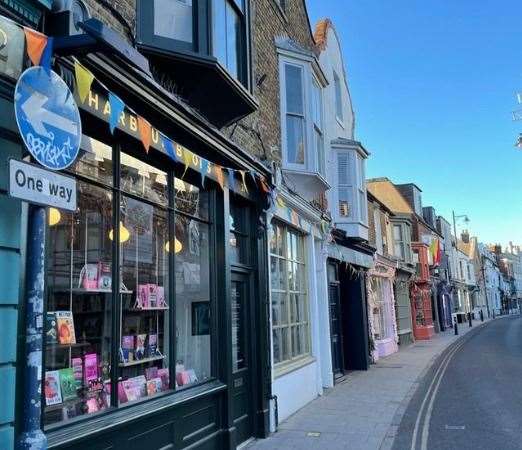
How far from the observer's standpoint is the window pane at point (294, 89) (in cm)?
1111

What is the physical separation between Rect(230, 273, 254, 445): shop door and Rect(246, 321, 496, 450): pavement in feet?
1.14

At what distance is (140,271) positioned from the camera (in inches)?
229

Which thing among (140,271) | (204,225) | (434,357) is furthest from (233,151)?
(434,357)

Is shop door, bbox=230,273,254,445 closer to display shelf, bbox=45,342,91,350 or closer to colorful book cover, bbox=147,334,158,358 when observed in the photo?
colorful book cover, bbox=147,334,158,358

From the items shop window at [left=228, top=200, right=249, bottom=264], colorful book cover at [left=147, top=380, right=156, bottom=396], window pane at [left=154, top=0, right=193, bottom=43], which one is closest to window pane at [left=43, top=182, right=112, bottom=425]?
colorful book cover at [left=147, top=380, right=156, bottom=396]

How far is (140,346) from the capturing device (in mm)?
5711

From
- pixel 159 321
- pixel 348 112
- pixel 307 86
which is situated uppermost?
pixel 348 112

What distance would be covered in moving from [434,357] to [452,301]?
29.5m

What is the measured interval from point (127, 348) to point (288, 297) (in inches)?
212

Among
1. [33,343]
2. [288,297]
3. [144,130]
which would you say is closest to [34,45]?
[144,130]

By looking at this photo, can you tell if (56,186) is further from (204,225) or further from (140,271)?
(204,225)

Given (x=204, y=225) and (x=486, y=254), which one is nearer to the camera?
(x=204, y=225)

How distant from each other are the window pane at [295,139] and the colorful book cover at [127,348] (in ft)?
20.4

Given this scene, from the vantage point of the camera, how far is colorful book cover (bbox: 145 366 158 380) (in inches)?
226
